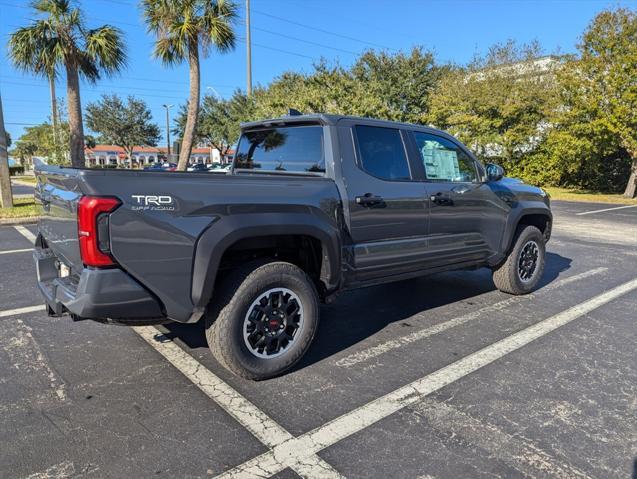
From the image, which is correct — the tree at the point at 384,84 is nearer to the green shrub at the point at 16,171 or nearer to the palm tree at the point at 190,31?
the palm tree at the point at 190,31

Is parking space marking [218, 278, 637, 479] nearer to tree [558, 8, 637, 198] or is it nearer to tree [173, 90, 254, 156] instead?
tree [558, 8, 637, 198]

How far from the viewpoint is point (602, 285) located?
5961 mm

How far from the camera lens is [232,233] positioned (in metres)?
2.90

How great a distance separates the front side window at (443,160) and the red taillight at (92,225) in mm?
2784

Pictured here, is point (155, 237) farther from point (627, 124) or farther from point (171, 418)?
point (627, 124)

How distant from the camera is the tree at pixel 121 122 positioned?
180ft

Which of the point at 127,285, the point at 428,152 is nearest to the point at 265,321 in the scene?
the point at 127,285

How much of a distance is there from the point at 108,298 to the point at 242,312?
825 millimetres

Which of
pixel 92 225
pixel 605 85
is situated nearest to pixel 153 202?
pixel 92 225

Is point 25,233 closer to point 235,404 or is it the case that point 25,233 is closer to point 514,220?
point 235,404

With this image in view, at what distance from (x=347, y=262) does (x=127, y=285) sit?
1640mm

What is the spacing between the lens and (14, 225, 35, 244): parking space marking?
29.1ft

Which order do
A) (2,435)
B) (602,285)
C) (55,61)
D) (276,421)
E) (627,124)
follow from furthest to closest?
(627,124) < (55,61) < (602,285) < (276,421) < (2,435)

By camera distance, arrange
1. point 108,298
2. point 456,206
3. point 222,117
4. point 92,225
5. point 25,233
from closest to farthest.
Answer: point 92,225
point 108,298
point 456,206
point 25,233
point 222,117
